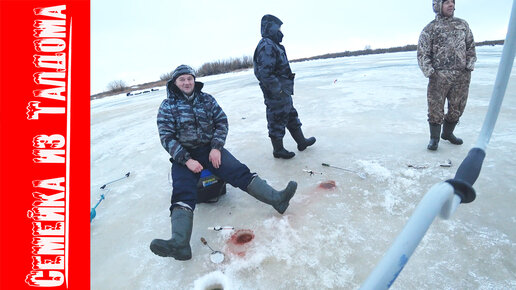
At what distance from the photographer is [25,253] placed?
2.12 meters

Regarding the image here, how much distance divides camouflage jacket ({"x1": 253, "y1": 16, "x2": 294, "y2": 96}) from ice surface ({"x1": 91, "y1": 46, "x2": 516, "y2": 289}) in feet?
2.93

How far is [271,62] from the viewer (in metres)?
3.04

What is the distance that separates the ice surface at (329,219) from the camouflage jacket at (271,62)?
89cm

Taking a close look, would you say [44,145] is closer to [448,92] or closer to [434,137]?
[434,137]

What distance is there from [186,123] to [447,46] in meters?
2.91

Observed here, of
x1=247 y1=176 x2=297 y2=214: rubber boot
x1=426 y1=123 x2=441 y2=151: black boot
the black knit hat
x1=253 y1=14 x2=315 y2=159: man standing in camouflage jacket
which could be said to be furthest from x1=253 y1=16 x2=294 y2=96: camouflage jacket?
x1=426 y1=123 x2=441 y2=151: black boot

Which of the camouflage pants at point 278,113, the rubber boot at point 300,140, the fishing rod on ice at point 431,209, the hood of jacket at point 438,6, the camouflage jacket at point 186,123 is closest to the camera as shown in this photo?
the fishing rod on ice at point 431,209

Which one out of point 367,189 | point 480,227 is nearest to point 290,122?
point 367,189

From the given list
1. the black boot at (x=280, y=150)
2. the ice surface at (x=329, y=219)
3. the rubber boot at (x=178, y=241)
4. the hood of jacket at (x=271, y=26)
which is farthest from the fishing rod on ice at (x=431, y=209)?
the hood of jacket at (x=271, y=26)

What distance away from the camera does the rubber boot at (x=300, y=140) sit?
3.48 meters

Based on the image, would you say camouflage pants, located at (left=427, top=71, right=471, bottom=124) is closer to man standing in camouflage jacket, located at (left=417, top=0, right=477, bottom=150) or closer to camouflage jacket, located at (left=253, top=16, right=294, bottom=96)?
man standing in camouflage jacket, located at (left=417, top=0, right=477, bottom=150)

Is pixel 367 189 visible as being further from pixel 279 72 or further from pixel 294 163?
pixel 279 72

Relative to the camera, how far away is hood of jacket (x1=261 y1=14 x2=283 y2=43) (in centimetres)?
315

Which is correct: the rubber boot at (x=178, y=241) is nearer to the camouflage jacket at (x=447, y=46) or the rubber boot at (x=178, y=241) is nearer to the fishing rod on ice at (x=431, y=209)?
the fishing rod on ice at (x=431, y=209)
